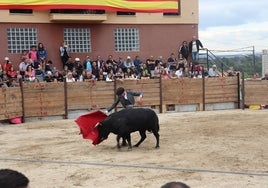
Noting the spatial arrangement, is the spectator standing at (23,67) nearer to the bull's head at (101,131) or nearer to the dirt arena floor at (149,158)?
the dirt arena floor at (149,158)

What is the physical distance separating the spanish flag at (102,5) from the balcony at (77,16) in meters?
0.40

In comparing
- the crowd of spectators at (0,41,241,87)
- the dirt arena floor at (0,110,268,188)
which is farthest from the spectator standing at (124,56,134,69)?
the dirt arena floor at (0,110,268,188)

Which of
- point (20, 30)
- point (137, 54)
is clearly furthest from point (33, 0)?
point (137, 54)

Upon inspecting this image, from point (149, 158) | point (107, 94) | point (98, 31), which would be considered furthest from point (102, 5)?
point (149, 158)

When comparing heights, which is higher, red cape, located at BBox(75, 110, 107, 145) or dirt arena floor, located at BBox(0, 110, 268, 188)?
red cape, located at BBox(75, 110, 107, 145)

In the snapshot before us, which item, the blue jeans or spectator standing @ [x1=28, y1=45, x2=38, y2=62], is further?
the blue jeans

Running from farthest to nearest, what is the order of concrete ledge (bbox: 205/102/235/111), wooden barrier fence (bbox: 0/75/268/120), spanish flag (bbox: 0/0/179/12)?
spanish flag (bbox: 0/0/179/12), concrete ledge (bbox: 205/102/235/111), wooden barrier fence (bbox: 0/75/268/120)

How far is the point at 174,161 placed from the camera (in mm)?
8961

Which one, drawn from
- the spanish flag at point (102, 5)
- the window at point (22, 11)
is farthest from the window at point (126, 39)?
the window at point (22, 11)

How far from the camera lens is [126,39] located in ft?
78.9

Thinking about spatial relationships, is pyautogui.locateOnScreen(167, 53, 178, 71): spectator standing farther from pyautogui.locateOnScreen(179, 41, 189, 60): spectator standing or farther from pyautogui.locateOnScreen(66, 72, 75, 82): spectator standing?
pyautogui.locateOnScreen(66, 72, 75, 82): spectator standing

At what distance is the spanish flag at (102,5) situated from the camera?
21.0 meters

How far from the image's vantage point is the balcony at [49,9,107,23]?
21953 mm

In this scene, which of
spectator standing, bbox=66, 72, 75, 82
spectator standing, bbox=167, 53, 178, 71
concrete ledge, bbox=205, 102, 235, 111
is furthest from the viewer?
spectator standing, bbox=167, 53, 178, 71
